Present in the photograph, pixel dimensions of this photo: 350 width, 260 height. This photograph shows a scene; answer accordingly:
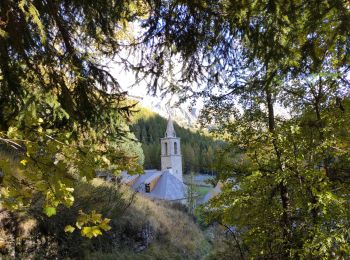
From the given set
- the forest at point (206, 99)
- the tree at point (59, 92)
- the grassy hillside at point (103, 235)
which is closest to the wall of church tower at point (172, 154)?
the grassy hillside at point (103, 235)

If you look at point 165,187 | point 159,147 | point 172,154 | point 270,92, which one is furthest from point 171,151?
point 270,92

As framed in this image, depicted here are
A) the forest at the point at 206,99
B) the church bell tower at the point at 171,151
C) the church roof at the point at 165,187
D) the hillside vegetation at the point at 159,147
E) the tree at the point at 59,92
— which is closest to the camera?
the tree at the point at 59,92

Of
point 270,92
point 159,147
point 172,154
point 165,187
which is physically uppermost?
point 159,147

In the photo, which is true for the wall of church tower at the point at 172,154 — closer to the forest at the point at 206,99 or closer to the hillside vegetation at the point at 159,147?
the hillside vegetation at the point at 159,147

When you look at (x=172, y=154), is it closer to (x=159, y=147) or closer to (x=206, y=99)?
(x=159, y=147)

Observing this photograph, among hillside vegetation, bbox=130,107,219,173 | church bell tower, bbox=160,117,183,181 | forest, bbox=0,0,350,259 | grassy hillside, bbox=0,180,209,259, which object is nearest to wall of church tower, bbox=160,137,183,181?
church bell tower, bbox=160,117,183,181

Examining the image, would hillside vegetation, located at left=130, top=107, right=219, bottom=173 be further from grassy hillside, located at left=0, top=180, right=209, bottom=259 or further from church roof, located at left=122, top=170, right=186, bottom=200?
grassy hillside, located at left=0, top=180, right=209, bottom=259

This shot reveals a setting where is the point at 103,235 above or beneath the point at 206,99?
beneath

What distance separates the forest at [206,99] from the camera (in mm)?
2384

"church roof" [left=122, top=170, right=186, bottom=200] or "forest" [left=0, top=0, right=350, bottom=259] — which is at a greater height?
"forest" [left=0, top=0, right=350, bottom=259]

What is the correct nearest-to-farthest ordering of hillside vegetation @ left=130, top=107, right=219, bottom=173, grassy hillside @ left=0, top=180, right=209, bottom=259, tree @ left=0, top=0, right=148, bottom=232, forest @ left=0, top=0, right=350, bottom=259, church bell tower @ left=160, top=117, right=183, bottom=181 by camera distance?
tree @ left=0, top=0, right=148, bottom=232 < forest @ left=0, top=0, right=350, bottom=259 < grassy hillside @ left=0, top=180, right=209, bottom=259 < church bell tower @ left=160, top=117, right=183, bottom=181 < hillside vegetation @ left=130, top=107, right=219, bottom=173

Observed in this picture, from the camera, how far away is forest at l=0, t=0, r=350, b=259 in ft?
7.82

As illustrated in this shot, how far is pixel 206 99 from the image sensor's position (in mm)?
6707

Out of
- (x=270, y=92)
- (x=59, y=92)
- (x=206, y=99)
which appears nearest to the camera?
(x=59, y=92)
